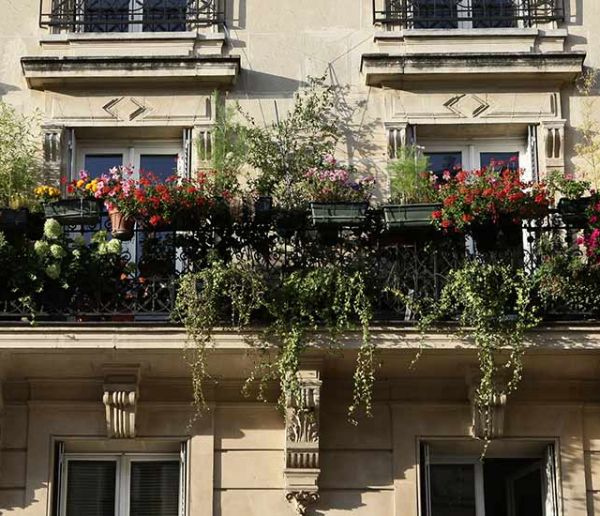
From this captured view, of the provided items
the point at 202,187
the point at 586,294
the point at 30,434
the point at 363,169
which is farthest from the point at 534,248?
the point at 30,434

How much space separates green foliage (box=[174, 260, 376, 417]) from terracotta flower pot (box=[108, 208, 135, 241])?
0.75 m

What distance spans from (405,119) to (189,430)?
3749mm

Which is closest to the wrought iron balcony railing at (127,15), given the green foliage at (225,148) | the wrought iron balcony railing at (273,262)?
the green foliage at (225,148)

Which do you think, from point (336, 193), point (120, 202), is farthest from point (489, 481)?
point (120, 202)

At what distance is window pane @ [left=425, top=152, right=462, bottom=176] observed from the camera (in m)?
14.8

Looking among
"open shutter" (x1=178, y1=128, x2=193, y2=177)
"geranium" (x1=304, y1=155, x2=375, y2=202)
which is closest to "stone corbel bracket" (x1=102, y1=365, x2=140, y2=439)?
"geranium" (x1=304, y1=155, x2=375, y2=202)

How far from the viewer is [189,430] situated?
13.2 meters

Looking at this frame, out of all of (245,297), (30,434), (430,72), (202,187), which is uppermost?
(430,72)

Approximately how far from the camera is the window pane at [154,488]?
13.3m

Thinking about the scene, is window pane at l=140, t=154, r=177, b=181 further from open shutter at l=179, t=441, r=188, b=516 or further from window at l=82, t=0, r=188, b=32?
open shutter at l=179, t=441, r=188, b=516

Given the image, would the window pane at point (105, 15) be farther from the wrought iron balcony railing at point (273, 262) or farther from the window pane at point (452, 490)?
the window pane at point (452, 490)

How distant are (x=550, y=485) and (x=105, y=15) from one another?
632 centimetres

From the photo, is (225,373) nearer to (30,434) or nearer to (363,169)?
(30,434)

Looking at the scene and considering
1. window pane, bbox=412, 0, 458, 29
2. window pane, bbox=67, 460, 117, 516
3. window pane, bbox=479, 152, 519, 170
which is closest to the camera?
window pane, bbox=67, 460, 117, 516
